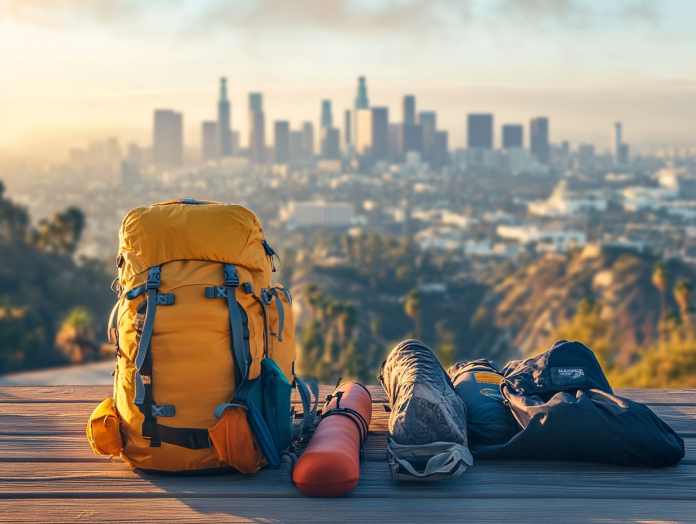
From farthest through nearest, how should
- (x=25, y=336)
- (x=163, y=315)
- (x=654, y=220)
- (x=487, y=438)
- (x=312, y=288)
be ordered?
1. (x=654, y=220)
2. (x=312, y=288)
3. (x=25, y=336)
4. (x=487, y=438)
5. (x=163, y=315)

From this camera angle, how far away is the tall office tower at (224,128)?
125 meters

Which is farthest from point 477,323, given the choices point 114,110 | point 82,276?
point 114,110

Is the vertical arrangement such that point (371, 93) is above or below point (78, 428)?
above

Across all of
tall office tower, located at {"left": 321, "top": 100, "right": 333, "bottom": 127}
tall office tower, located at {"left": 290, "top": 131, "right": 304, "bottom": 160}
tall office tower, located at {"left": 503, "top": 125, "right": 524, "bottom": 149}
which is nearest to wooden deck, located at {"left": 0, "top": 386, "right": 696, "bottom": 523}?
tall office tower, located at {"left": 290, "top": 131, "right": 304, "bottom": 160}

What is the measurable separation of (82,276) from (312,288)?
49.2 ft

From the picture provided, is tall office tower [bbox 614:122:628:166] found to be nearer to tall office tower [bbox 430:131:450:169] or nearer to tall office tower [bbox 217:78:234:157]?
tall office tower [bbox 430:131:450:169]

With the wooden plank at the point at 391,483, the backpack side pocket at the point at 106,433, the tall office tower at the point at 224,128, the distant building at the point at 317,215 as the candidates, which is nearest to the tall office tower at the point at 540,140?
the distant building at the point at 317,215

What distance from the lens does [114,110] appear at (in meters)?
114

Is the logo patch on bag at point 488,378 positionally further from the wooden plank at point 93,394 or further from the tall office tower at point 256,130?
the tall office tower at point 256,130

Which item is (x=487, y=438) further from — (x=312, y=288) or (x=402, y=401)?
(x=312, y=288)

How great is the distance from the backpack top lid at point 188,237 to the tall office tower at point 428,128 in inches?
4700

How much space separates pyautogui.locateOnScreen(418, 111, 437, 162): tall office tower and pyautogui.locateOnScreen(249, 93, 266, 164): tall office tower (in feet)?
92.3

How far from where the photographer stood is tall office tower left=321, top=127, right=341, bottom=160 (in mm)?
125875

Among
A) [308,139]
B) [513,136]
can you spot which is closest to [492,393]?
[513,136]
